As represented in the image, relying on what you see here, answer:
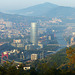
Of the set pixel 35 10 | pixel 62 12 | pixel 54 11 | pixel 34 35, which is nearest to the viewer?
pixel 34 35

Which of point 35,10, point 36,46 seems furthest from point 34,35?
point 35,10

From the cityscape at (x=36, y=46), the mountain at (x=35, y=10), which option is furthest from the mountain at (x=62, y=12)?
the mountain at (x=35, y=10)

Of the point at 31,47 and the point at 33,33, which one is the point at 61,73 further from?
the point at 33,33

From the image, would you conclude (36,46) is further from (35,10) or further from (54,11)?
(35,10)

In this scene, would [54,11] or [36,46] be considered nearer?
[36,46]

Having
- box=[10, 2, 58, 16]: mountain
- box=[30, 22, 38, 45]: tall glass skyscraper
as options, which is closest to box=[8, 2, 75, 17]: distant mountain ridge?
box=[10, 2, 58, 16]: mountain

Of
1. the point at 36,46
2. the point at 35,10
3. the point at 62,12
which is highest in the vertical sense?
the point at 35,10

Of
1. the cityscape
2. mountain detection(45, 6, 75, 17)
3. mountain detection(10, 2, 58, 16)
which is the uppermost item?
mountain detection(10, 2, 58, 16)

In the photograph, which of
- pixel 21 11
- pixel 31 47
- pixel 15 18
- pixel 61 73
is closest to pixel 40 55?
pixel 31 47

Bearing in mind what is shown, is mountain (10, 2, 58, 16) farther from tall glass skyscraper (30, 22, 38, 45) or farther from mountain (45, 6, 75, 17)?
tall glass skyscraper (30, 22, 38, 45)
